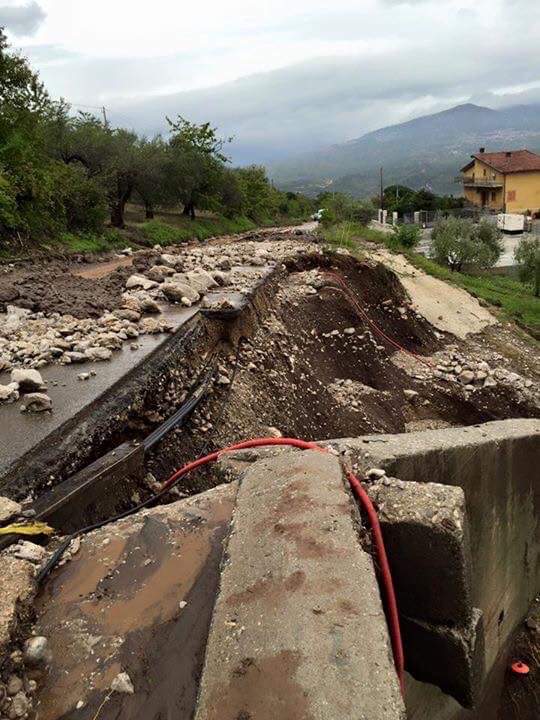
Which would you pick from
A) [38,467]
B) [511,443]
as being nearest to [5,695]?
[38,467]

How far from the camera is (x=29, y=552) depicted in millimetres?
2664

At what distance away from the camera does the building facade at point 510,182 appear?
53.1m

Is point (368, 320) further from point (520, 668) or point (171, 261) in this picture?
point (520, 668)

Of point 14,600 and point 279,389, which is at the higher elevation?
point 14,600

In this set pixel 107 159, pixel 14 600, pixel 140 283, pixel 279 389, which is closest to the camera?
pixel 14 600

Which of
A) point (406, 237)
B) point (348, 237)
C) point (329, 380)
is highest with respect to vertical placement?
point (348, 237)

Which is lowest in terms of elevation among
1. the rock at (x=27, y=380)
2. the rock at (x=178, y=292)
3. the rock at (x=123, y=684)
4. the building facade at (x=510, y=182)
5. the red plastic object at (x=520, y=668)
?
the red plastic object at (x=520, y=668)

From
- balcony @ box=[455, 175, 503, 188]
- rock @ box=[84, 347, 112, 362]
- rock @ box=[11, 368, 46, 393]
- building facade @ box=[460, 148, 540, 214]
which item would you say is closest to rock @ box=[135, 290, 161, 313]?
rock @ box=[84, 347, 112, 362]

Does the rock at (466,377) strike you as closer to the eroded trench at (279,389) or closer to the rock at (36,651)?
the eroded trench at (279,389)

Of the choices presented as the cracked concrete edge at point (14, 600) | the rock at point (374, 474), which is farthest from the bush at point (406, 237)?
the cracked concrete edge at point (14, 600)

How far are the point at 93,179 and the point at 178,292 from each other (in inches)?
656

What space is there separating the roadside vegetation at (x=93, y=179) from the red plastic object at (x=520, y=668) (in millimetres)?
14753

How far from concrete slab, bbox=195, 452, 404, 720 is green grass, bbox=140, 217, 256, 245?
22362 millimetres

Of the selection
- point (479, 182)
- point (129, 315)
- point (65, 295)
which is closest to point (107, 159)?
point (65, 295)
